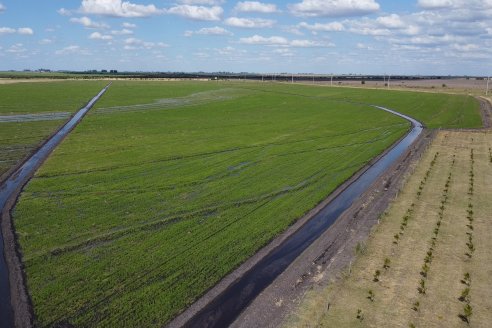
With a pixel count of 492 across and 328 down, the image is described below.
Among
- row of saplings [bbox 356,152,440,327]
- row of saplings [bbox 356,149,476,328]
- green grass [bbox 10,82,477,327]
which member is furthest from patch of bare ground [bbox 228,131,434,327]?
green grass [bbox 10,82,477,327]

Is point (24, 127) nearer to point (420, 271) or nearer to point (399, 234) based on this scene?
point (399, 234)

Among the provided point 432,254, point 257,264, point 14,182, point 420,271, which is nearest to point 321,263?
point 257,264

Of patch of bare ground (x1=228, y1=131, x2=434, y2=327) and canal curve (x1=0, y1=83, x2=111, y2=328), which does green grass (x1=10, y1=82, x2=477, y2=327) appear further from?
patch of bare ground (x1=228, y1=131, x2=434, y2=327)

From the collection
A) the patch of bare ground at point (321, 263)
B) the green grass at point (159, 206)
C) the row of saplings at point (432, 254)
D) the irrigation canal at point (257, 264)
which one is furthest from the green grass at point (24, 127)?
the row of saplings at point (432, 254)

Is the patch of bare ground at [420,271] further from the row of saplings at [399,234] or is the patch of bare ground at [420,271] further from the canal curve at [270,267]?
the canal curve at [270,267]

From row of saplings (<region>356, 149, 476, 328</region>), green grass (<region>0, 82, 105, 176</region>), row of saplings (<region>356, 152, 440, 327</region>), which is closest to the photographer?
row of saplings (<region>356, 149, 476, 328</region>)

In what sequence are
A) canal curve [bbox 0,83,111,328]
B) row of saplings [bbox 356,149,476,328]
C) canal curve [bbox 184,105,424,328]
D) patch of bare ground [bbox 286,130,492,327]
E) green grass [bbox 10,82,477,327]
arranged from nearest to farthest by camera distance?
patch of bare ground [bbox 286,130,492,327]
row of saplings [bbox 356,149,476,328]
canal curve [bbox 184,105,424,328]
canal curve [bbox 0,83,111,328]
green grass [bbox 10,82,477,327]

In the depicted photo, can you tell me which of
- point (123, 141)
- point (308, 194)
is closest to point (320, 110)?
point (123, 141)
